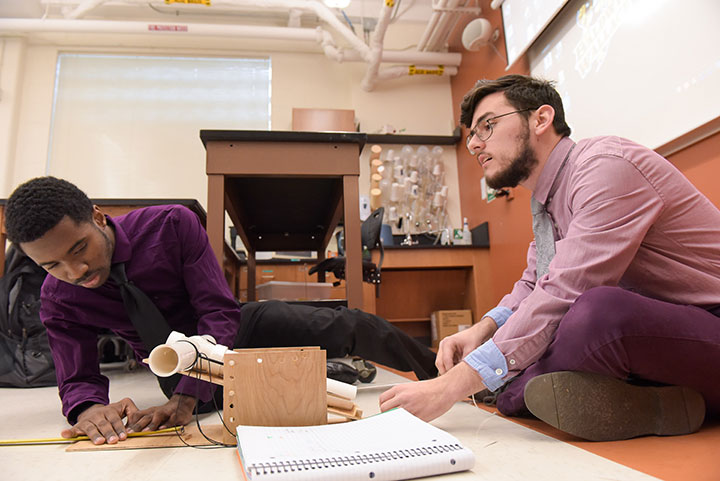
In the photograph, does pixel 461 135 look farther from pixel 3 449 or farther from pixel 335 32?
pixel 3 449

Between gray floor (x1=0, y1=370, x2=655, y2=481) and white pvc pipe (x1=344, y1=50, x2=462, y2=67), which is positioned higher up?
white pvc pipe (x1=344, y1=50, x2=462, y2=67)

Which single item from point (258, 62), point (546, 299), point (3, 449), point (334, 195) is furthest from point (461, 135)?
point (3, 449)

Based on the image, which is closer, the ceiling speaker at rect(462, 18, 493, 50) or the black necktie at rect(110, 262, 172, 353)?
the black necktie at rect(110, 262, 172, 353)

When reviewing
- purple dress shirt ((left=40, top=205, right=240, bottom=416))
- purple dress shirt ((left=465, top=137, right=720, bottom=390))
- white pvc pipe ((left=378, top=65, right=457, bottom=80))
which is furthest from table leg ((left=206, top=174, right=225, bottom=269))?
white pvc pipe ((left=378, top=65, right=457, bottom=80))

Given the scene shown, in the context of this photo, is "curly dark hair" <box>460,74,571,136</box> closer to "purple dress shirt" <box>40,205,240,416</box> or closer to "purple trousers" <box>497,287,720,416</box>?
"purple trousers" <box>497,287,720,416</box>

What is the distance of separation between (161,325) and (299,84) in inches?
168

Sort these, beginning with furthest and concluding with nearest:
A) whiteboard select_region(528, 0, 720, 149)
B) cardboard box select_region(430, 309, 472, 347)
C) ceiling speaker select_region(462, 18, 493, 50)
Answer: cardboard box select_region(430, 309, 472, 347)
ceiling speaker select_region(462, 18, 493, 50)
whiteboard select_region(528, 0, 720, 149)

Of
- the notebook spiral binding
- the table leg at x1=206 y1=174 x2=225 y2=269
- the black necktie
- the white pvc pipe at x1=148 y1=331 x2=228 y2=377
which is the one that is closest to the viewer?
the notebook spiral binding

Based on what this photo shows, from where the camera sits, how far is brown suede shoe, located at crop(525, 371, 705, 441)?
2.52ft

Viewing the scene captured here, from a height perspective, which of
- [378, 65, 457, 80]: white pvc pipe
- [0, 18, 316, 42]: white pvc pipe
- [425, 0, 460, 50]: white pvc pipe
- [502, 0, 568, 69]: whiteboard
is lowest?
[502, 0, 568, 69]: whiteboard

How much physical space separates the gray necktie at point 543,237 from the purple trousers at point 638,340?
0.98 feet

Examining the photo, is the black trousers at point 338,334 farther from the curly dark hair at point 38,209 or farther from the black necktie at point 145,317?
the curly dark hair at point 38,209

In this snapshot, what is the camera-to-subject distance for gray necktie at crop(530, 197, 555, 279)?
3.56ft

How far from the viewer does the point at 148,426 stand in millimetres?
898
